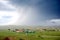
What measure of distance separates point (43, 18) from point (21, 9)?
14.3 inches

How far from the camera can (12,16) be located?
2865 mm

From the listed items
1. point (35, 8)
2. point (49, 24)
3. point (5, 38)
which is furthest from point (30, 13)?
point (5, 38)

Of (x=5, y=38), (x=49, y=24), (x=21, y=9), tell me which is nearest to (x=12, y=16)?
(x=21, y=9)

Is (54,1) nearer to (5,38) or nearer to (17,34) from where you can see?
(17,34)

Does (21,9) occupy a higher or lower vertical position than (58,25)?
higher

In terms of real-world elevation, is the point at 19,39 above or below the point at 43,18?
below

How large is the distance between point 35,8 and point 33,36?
1.40 feet

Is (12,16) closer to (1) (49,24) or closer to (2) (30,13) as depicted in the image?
(2) (30,13)

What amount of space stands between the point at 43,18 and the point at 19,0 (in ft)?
1.50

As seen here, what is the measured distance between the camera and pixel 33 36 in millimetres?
2822

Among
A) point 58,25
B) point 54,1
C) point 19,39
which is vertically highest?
point 54,1

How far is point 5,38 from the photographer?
281 cm

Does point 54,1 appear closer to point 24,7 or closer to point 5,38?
point 24,7

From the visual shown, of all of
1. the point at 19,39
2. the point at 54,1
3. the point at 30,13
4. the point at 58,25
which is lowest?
the point at 19,39
